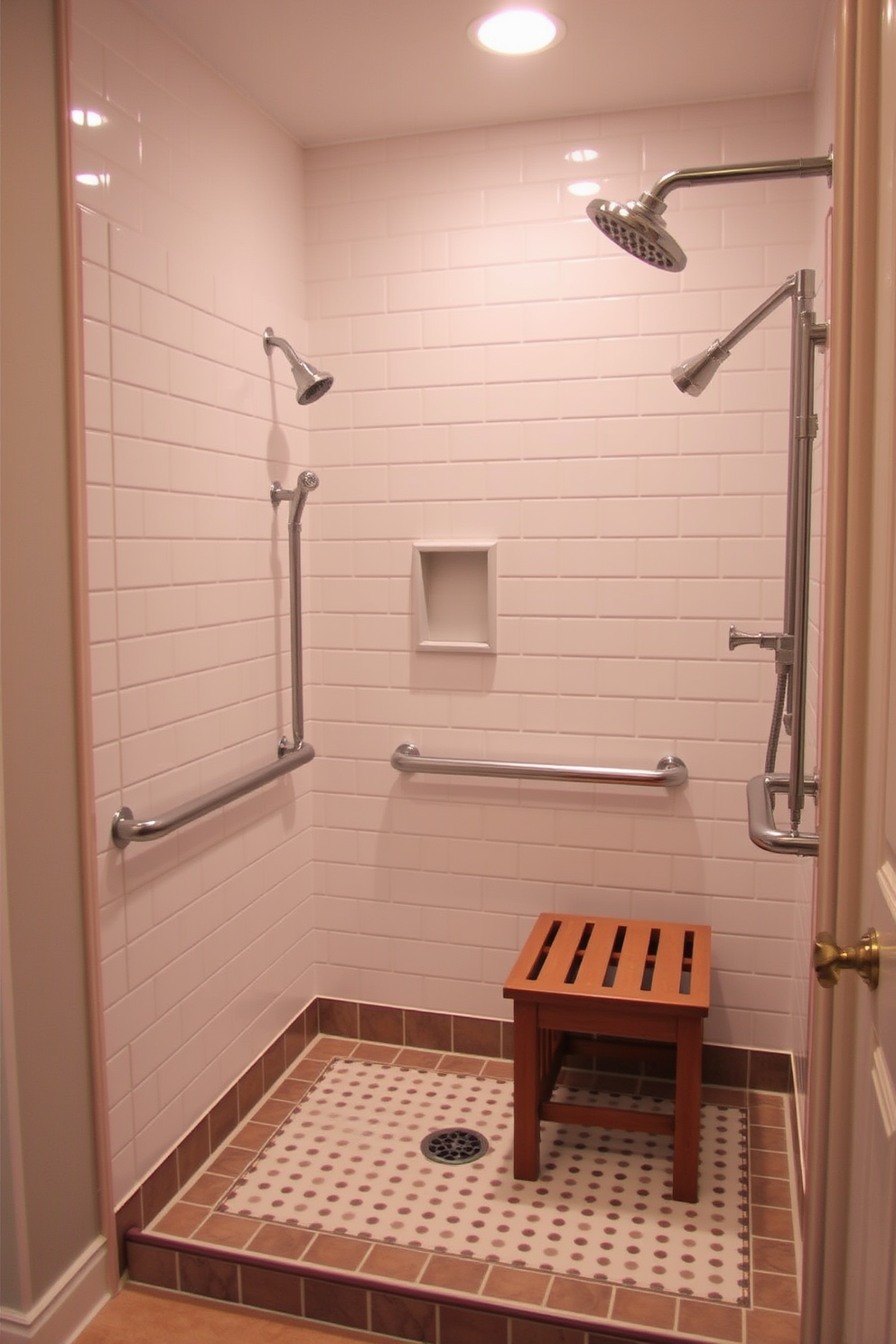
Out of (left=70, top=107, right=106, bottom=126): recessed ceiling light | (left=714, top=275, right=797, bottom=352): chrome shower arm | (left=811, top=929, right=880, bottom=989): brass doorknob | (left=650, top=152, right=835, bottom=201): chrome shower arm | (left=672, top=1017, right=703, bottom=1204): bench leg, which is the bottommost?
(left=672, top=1017, right=703, bottom=1204): bench leg

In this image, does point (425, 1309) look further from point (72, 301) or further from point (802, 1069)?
point (72, 301)

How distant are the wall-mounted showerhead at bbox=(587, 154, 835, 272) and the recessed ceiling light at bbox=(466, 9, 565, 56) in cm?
61

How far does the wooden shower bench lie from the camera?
86.5 inches

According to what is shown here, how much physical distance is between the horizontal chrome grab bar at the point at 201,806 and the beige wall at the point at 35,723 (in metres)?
0.12

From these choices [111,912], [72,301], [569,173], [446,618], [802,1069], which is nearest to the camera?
[72,301]

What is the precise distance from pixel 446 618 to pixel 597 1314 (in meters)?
1.57

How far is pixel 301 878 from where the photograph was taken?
2871 millimetres

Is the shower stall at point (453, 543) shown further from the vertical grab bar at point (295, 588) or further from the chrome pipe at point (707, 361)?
the chrome pipe at point (707, 361)

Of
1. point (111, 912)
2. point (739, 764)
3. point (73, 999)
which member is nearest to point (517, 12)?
point (739, 764)

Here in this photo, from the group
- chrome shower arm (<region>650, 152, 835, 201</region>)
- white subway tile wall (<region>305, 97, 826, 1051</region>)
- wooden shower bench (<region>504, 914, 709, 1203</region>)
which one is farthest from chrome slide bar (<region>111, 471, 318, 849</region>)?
chrome shower arm (<region>650, 152, 835, 201</region>)

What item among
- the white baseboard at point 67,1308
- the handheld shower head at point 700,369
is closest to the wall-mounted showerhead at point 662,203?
the handheld shower head at point 700,369

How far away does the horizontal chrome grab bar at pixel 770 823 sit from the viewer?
1632 mm

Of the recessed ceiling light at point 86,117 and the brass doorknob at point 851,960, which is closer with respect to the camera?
the brass doorknob at point 851,960

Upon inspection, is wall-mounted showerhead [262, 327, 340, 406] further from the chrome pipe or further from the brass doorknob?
the brass doorknob
